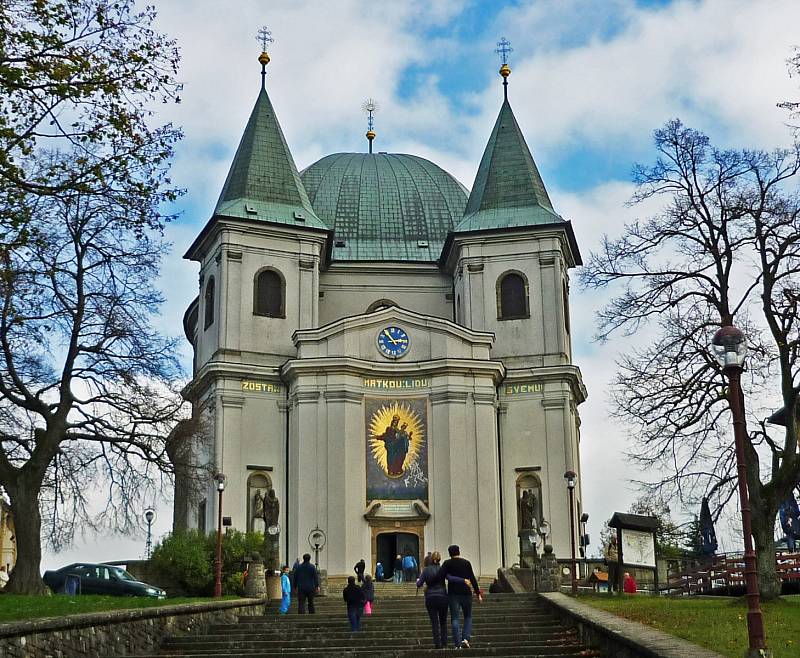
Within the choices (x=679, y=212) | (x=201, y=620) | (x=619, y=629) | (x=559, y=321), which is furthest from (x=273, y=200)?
(x=619, y=629)

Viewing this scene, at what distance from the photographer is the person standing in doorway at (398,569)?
42000 mm

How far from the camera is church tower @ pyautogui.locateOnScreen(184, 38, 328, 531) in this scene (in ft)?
149

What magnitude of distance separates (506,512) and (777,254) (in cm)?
2253

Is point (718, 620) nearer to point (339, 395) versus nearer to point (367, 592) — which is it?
point (367, 592)

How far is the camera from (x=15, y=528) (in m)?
25.0

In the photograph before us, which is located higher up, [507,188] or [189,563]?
[507,188]

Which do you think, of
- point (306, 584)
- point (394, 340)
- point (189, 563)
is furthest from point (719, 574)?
point (394, 340)

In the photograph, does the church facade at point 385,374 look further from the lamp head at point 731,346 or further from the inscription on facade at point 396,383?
the lamp head at point 731,346

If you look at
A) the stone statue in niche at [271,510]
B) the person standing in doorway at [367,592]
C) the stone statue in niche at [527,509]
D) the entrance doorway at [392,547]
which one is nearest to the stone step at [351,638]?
the person standing in doorway at [367,592]

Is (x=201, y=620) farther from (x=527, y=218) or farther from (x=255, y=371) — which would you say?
(x=527, y=218)

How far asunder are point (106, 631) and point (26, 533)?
327 inches

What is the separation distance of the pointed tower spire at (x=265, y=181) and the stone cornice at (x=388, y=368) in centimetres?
718

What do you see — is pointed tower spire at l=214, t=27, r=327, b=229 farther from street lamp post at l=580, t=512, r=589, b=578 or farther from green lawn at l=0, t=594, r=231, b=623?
green lawn at l=0, t=594, r=231, b=623

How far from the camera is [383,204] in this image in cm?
5653
